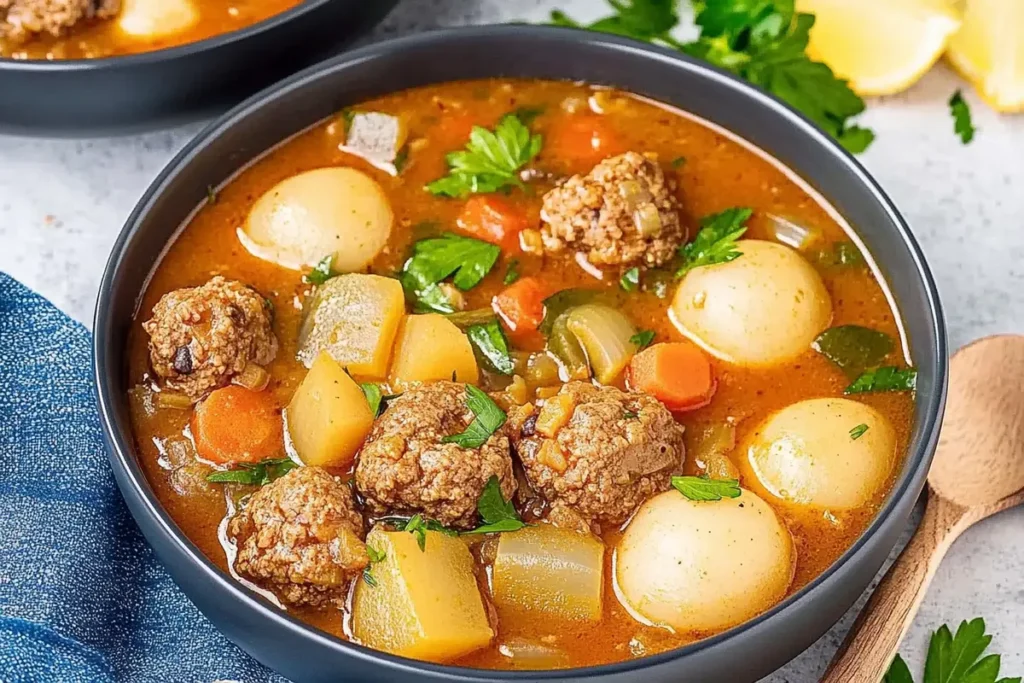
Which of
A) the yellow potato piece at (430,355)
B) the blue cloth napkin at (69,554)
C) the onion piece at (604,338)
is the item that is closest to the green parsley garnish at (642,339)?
the onion piece at (604,338)

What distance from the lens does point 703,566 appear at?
3.09 meters

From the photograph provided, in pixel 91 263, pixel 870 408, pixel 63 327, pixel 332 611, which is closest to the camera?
pixel 332 611

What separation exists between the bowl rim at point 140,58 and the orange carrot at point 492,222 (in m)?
0.85

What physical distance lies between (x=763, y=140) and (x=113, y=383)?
2.02 m

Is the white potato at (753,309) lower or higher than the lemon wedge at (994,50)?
lower

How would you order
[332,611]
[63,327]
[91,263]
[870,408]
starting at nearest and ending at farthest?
1. [332,611]
2. [870,408]
3. [63,327]
4. [91,263]

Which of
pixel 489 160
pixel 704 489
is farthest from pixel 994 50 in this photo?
pixel 704 489

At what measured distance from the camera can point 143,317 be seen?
3604 millimetres

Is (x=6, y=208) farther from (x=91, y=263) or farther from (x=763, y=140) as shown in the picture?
(x=763, y=140)

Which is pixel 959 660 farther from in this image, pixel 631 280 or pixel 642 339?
pixel 631 280

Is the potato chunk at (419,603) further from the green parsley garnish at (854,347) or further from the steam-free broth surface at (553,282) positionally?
the green parsley garnish at (854,347)

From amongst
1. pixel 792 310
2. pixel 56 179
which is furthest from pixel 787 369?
pixel 56 179

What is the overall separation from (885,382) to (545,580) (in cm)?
111

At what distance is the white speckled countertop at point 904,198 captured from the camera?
4.16 meters
